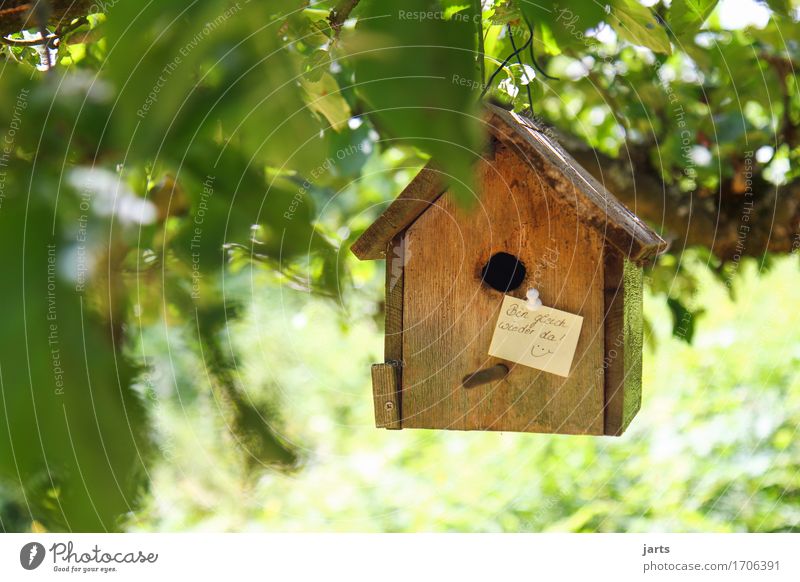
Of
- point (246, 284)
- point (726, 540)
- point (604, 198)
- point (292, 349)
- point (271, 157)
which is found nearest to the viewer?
point (271, 157)

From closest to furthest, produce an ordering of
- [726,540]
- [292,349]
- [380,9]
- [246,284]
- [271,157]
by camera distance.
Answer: [380,9] → [271,157] → [726,540] → [246,284] → [292,349]

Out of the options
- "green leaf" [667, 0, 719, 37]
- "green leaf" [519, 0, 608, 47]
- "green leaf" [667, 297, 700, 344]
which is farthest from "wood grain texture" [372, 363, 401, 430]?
"green leaf" [667, 297, 700, 344]

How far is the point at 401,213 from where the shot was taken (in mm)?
1226

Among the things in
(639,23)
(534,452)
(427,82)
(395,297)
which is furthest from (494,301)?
(534,452)

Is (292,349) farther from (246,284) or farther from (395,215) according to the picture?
(395,215)

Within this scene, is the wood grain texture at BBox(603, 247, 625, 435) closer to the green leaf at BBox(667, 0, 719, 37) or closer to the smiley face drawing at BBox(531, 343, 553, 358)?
the smiley face drawing at BBox(531, 343, 553, 358)

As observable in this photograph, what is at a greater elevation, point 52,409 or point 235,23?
point 235,23

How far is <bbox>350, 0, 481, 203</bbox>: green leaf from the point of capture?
1.35 ft

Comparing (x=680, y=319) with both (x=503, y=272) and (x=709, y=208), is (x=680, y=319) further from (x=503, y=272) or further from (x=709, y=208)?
(x=503, y=272)

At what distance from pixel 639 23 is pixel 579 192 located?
215mm

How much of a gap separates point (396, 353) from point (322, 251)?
0.34 m

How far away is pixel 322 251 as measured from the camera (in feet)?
5.08

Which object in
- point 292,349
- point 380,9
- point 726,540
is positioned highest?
point 292,349

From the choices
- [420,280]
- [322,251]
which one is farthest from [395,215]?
[322,251]
